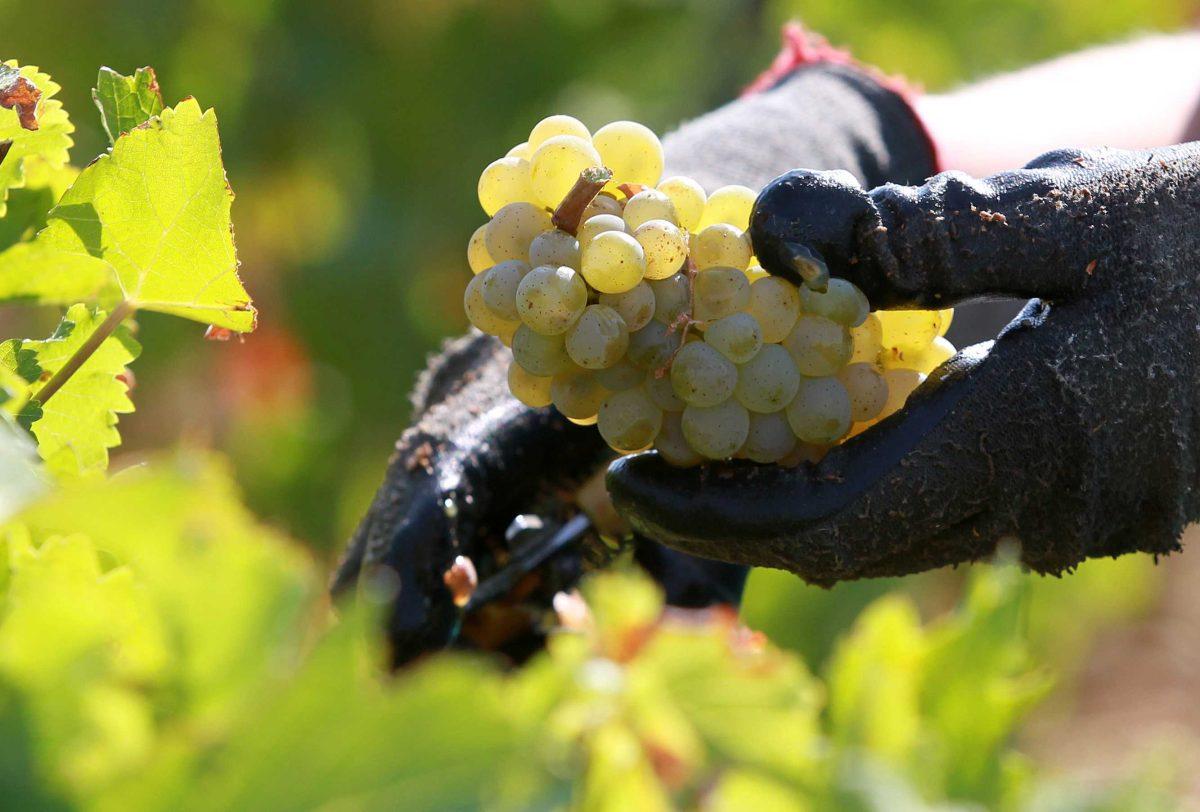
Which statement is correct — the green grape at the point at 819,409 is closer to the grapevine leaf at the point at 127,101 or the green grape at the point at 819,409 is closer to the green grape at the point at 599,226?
the green grape at the point at 599,226

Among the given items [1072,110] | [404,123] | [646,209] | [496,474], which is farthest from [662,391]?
[404,123]

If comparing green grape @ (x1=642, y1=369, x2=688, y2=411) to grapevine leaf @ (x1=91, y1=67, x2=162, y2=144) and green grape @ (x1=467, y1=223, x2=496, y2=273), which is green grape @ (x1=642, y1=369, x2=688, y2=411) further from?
grapevine leaf @ (x1=91, y1=67, x2=162, y2=144)

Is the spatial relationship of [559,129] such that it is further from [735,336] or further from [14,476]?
[14,476]

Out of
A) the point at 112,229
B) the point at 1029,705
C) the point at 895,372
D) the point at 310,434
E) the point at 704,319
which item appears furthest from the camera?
the point at 310,434

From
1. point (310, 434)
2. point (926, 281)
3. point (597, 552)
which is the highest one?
point (926, 281)

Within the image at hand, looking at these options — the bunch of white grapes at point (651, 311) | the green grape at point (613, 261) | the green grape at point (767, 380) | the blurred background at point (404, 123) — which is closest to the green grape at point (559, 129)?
the bunch of white grapes at point (651, 311)

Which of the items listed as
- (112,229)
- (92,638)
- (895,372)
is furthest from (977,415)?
(92,638)

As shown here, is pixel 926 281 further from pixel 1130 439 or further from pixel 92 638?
pixel 92 638
